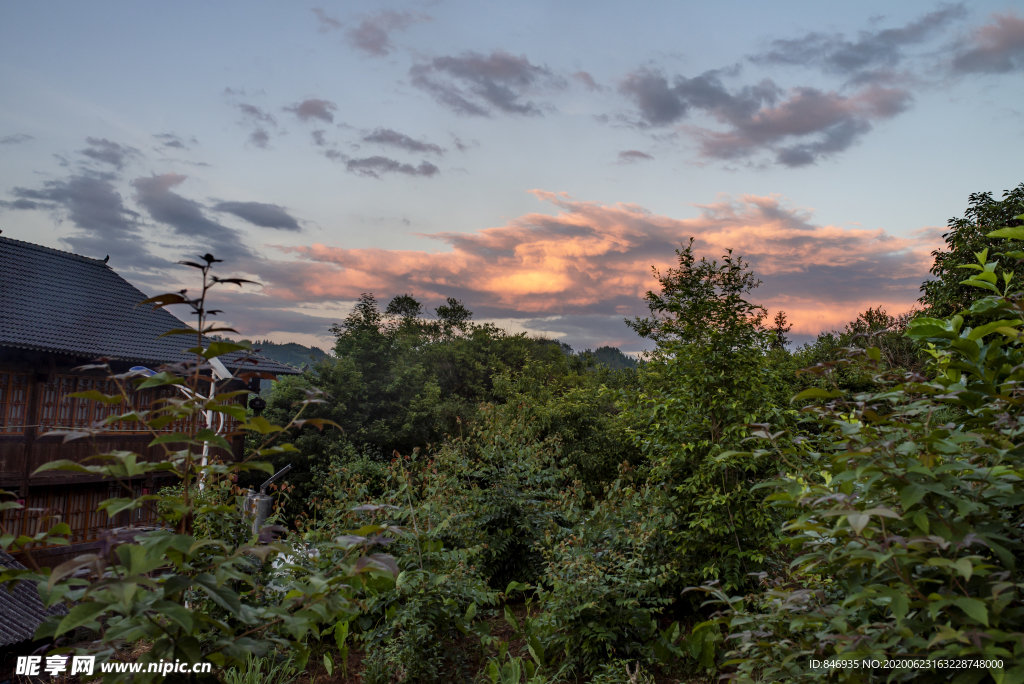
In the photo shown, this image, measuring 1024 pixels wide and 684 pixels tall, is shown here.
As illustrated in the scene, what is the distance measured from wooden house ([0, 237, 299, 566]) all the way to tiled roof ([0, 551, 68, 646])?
99 cm

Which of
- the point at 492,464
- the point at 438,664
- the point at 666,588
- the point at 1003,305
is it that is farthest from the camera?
the point at 492,464

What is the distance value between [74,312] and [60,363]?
1733mm

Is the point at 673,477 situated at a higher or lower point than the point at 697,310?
lower

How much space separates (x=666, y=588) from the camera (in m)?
→ 5.12

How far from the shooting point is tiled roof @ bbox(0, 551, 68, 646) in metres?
7.41

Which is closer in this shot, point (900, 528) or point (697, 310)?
point (900, 528)

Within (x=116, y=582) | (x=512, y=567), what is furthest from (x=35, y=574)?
(x=512, y=567)

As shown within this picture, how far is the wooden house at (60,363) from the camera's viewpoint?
10258 millimetres

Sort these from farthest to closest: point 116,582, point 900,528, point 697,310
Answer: point 697,310, point 900,528, point 116,582

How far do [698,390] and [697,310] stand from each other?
84cm

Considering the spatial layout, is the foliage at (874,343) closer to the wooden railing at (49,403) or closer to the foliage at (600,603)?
the foliage at (600,603)

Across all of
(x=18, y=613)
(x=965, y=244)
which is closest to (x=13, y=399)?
(x=18, y=613)

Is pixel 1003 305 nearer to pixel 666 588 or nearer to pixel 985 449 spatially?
pixel 985 449

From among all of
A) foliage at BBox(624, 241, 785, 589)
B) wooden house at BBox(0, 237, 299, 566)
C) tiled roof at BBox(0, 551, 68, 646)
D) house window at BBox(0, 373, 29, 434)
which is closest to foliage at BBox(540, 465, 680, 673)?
foliage at BBox(624, 241, 785, 589)
